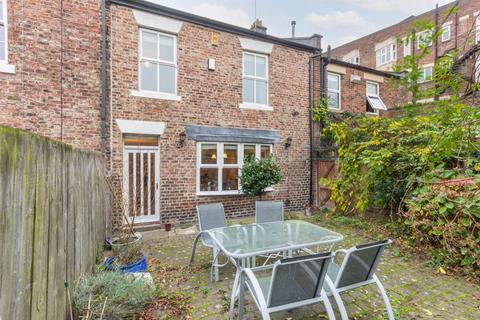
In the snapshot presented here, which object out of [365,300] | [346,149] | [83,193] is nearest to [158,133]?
[83,193]

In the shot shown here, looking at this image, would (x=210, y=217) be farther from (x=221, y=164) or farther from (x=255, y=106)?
(x=255, y=106)

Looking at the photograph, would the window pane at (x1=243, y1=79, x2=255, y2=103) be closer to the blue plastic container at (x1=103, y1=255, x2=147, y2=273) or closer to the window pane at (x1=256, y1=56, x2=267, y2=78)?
the window pane at (x1=256, y1=56, x2=267, y2=78)

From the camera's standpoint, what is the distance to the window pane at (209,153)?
7398mm

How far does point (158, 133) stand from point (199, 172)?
5.23 feet

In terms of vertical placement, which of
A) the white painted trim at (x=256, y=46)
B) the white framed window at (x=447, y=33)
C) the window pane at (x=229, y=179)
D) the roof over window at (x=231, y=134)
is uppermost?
the white framed window at (x=447, y=33)

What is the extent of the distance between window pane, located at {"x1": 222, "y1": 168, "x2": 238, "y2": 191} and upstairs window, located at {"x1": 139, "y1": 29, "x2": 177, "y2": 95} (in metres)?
2.79

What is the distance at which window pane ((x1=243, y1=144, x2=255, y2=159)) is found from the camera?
800 cm

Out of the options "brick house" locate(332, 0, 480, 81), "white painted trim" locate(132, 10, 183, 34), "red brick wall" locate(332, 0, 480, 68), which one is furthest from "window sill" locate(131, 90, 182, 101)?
"brick house" locate(332, 0, 480, 81)

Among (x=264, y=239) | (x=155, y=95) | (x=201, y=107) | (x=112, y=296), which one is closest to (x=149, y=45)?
(x=155, y=95)

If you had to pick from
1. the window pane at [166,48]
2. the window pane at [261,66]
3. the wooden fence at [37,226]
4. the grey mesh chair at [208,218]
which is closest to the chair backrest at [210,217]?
the grey mesh chair at [208,218]

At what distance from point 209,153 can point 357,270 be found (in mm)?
5402

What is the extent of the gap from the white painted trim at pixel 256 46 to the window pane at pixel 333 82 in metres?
3.17

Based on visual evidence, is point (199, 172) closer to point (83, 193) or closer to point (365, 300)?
point (83, 193)

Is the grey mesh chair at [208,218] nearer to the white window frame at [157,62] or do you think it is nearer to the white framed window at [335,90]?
the white window frame at [157,62]
